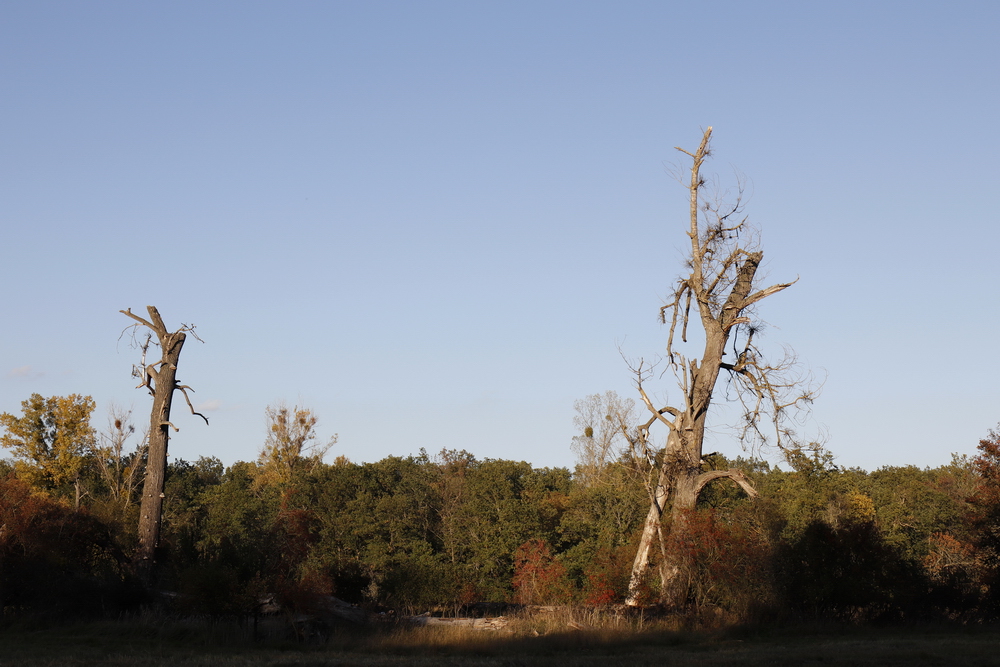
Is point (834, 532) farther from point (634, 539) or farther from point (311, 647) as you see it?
point (311, 647)

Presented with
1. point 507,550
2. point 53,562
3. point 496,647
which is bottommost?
point 496,647

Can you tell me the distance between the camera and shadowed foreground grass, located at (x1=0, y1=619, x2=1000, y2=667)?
11156mm

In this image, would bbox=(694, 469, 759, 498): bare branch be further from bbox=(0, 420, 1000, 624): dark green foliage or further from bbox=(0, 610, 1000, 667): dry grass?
bbox=(0, 610, 1000, 667): dry grass

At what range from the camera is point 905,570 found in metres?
17.4

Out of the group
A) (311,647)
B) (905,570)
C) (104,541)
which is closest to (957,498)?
(905,570)

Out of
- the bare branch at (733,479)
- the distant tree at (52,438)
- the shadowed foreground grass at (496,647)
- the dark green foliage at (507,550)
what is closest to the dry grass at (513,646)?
the shadowed foreground grass at (496,647)

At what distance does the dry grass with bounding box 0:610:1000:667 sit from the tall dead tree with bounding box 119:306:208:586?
4574 mm

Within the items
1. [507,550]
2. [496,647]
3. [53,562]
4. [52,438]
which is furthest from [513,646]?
[52,438]

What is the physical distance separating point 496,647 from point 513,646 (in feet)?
0.91

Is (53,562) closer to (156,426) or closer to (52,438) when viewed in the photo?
(156,426)

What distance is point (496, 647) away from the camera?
13.6 metres

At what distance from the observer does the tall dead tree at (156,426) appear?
19.2 meters

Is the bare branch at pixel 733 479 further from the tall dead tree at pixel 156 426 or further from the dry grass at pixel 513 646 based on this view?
the tall dead tree at pixel 156 426

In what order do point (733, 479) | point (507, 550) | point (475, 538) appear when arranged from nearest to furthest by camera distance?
point (733, 479), point (507, 550), point (475, 538)
